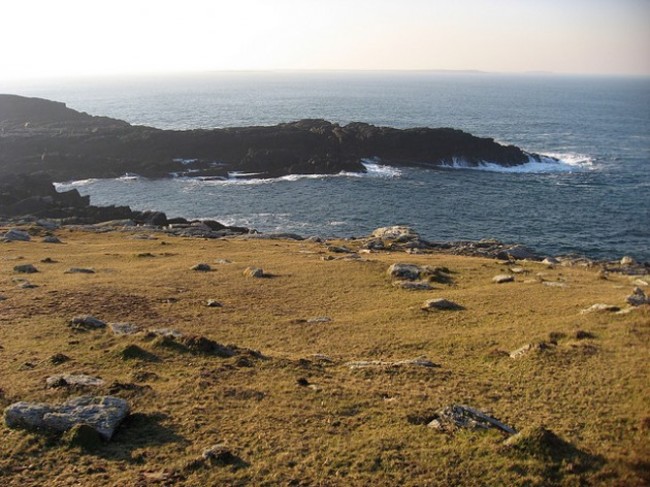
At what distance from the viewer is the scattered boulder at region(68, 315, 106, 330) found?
29797mm

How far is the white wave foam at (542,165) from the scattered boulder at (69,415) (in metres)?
116

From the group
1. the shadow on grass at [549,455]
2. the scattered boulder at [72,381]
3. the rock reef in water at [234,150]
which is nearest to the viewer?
the shadow on grass at [549,455]

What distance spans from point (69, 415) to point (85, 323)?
1200 centimetres

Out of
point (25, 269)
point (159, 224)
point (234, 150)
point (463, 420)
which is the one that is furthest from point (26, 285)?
point (234, 150)

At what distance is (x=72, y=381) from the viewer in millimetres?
22250

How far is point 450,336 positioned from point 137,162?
10822cm

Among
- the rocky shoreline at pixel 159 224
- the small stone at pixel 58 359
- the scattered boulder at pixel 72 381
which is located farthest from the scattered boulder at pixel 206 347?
the rocky shoreline at pixel 159 224

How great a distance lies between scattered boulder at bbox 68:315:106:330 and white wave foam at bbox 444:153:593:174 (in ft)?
355

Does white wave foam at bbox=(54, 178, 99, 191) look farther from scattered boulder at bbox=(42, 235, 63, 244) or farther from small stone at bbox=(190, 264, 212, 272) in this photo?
small stone at bbox=(190, 264, 212, 272)

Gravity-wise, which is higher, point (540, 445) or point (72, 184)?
point (540, 445)

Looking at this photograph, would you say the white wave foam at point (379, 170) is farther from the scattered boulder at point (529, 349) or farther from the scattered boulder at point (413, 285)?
the scattered boulder at point (529, 349)

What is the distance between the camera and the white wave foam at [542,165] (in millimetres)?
123062

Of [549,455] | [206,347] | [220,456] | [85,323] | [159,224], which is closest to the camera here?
[220,456]

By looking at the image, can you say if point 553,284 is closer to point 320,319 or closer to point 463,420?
point 320,319
